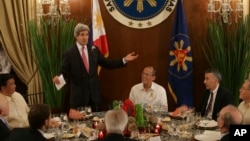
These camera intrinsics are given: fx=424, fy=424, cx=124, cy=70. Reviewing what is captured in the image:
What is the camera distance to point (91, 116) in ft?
15.6

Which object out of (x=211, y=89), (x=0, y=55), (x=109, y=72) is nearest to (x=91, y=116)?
(x=211, y=89)

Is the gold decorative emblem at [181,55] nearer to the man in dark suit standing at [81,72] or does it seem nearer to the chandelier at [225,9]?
the chandelier at [225,9]

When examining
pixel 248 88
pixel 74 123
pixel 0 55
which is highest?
pixel 0 55

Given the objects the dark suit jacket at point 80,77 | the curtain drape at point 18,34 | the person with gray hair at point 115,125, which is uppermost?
the curtain drape at point 18,34

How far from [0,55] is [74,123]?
266cm

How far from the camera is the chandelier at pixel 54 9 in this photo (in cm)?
627

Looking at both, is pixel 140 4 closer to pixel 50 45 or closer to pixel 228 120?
pixel 50 45

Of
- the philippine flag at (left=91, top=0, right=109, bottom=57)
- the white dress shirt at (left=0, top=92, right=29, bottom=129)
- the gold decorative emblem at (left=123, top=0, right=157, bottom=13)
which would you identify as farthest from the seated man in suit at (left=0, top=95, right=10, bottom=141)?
the gold decorative emblem at (left=123, top=0, right=157, bottom=13)

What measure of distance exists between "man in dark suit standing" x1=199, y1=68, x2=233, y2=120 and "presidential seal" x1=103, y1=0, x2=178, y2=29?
1.85 meters

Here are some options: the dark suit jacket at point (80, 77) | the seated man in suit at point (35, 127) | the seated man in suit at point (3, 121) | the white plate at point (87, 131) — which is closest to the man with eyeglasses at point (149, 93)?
the dark suit jacket at point (80, 77)

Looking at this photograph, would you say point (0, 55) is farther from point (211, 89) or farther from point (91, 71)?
point (211, 89)

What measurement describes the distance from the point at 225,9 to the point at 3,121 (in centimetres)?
370

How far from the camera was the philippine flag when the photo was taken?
6391mm

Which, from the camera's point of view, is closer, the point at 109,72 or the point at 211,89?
the point at 211,89
